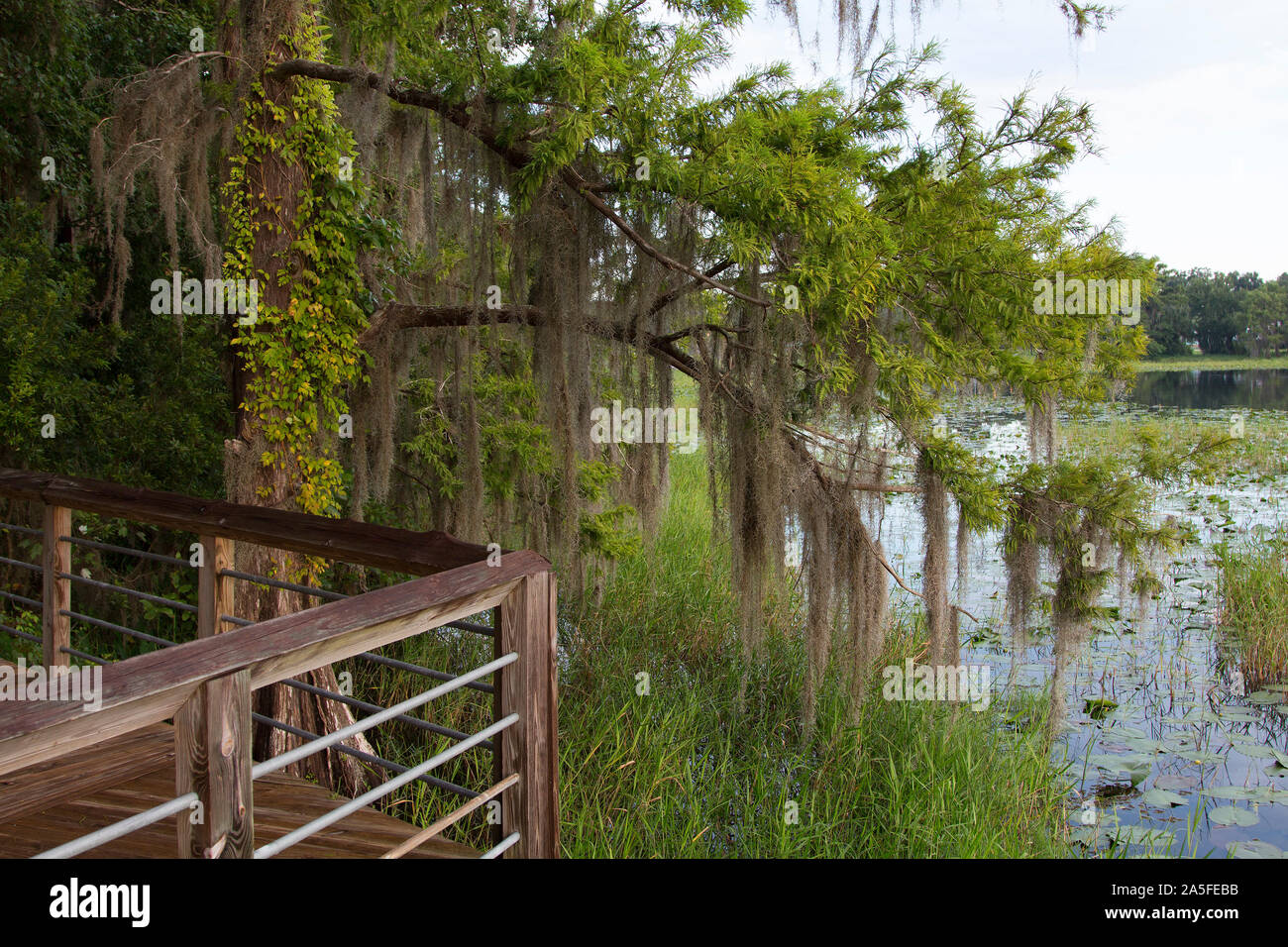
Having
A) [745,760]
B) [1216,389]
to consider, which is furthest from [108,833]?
[1216,389]

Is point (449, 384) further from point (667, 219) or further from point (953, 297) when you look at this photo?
point (953, 297)

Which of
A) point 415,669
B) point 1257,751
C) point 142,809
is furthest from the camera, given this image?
point 1257,751

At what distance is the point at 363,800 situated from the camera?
1.98 m

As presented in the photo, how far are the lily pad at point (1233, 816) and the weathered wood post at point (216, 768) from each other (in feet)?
17.8

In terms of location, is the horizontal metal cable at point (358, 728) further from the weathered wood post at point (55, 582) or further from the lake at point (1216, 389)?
the lake at point (1216, 389)

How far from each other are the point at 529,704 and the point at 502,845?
1.23ft

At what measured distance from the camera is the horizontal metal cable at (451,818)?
7.03ft

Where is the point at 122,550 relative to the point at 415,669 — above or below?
above

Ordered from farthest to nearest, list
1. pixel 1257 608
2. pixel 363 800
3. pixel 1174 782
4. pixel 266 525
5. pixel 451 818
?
pixel 1257 608, pixel 1174 782, pixel 266 525, pixel 451 818, pixel 363 800

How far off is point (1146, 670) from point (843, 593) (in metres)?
3.89

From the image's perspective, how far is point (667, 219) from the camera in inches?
156


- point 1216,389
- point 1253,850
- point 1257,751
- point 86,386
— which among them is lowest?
point 1253,850

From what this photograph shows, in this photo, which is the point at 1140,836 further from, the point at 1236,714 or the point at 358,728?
the point at 358,728
